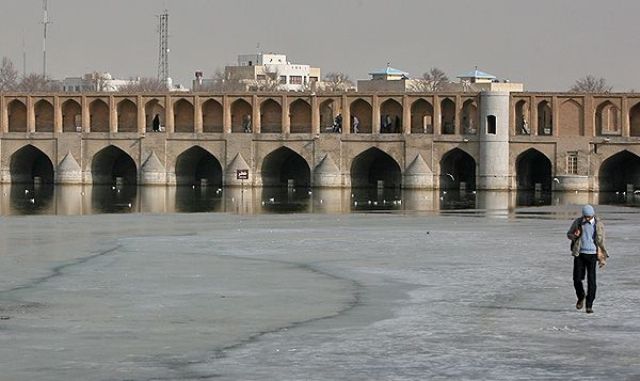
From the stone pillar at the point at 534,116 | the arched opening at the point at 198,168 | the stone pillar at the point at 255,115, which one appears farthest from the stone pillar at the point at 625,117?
the arched opening at the point at 198,168

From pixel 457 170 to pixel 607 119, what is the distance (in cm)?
1031

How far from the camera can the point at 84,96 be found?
72562mm

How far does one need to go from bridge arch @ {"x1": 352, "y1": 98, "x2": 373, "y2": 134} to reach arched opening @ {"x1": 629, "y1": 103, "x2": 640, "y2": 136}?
12.9 m

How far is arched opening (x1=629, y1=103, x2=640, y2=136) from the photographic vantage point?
67.0m

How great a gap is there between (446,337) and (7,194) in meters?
47.1

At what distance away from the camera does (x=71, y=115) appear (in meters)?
74.6

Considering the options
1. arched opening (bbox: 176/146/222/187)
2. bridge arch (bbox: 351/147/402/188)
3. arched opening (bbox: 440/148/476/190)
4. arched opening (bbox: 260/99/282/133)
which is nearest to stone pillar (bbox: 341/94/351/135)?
bridge arch (bbox: 351/147/402/188)

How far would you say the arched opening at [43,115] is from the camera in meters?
74.1

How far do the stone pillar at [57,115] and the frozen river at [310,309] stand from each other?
4336 cm

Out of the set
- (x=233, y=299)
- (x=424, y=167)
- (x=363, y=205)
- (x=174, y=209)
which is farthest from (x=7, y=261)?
(x=424, y=167)

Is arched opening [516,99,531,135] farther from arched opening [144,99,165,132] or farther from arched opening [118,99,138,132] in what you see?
arched opening [118,99,138,132]

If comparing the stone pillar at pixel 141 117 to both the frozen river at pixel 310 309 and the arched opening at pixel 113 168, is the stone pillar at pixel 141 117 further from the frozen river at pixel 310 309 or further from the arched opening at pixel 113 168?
the frozen river at pixel 310 309

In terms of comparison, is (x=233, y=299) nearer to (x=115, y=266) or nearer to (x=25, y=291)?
(x=25, y=291)

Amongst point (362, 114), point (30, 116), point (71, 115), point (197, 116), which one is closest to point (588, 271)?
point (197, 116)
